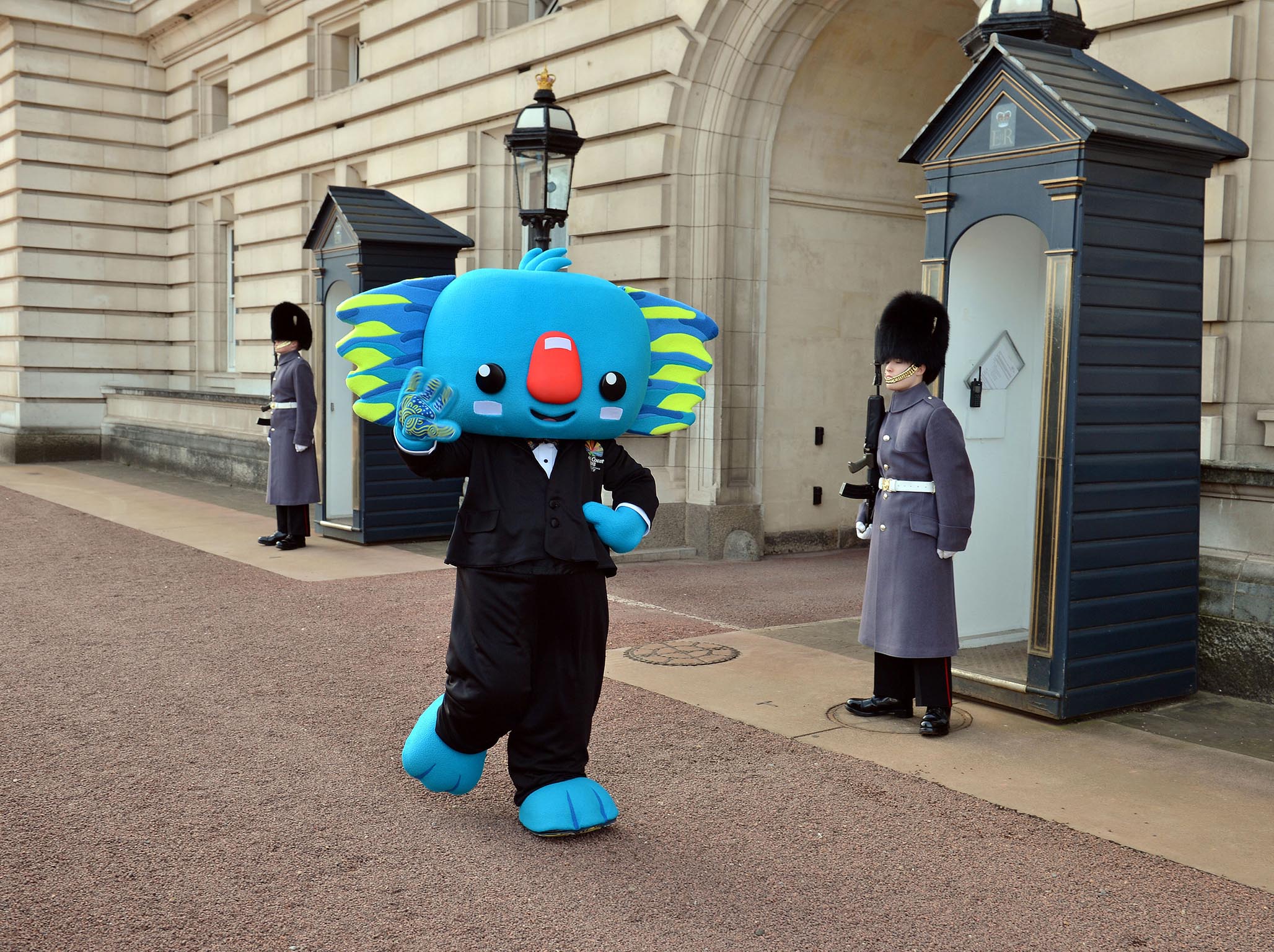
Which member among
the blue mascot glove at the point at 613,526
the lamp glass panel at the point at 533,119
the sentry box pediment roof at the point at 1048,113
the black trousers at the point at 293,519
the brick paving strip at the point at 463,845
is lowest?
the brick paving strip at the point at 463,845

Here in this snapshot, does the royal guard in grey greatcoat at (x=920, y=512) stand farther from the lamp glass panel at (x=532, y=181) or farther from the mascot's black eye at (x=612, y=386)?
the lamp glass panel at (x=532, y=181)

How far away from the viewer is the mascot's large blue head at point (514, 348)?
13.0 ft

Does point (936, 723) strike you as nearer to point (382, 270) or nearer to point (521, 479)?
point (521, 479)

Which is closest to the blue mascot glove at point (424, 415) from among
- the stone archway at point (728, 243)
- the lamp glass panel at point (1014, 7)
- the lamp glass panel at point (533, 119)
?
the lamp glass panel at point (1014, 7)

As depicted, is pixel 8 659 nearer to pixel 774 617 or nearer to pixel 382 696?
pixel 382 696

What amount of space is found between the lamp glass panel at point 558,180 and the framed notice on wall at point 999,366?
11.3ft

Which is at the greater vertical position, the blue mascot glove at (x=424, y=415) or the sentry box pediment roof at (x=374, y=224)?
the sentry box pediment roof at (x=374, y=224)

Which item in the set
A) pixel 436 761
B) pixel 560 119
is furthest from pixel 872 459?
pixel 560 119

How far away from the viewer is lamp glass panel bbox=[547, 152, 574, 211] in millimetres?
8562

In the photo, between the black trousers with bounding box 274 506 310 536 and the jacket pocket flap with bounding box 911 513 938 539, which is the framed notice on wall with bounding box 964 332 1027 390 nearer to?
the jacket pocket flap with bounding box 911 513 938 539

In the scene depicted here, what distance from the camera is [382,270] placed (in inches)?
398

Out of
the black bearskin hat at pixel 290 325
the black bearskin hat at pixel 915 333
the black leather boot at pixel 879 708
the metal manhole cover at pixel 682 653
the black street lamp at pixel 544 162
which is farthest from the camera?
the black bearskin hat at pixel 290 325

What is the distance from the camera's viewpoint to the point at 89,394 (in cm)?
1959

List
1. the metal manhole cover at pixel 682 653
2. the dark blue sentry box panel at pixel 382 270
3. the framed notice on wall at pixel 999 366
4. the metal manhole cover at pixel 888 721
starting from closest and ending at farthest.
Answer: the metal manhole cover at pixel 888 721 → the framed notice on wall at pixel 999 366 → the metal manhole cover at pixel 682 653 → the dark blue sentry box panel at pixel 382 270
